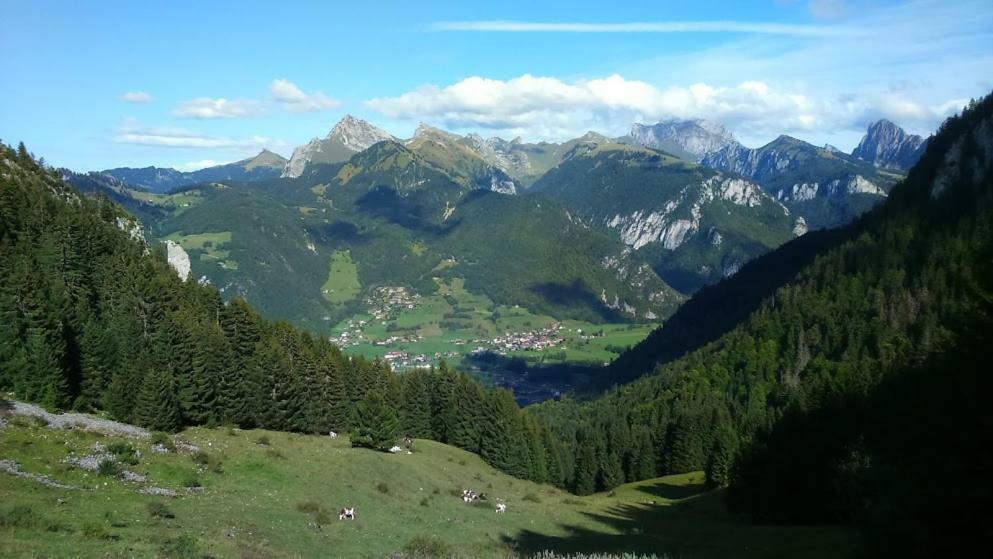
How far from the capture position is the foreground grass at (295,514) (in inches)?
1013

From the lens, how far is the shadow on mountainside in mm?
36781

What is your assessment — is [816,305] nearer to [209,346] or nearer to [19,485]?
[209,346]

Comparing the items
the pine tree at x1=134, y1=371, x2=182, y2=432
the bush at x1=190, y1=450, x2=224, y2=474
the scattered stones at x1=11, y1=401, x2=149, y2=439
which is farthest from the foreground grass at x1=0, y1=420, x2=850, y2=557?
the scattered stones at x1=11, y1=401, x2=149, y2=439

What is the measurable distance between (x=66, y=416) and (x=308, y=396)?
36.5 meters

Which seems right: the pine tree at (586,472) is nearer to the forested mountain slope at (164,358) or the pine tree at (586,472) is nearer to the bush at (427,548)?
the forested mountain slope at (164,358)

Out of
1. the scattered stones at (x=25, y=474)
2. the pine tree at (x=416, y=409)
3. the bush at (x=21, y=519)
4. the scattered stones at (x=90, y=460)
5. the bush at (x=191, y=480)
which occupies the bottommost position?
the pine tree at (x=416, y=409)

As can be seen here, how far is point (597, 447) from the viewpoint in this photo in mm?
123875

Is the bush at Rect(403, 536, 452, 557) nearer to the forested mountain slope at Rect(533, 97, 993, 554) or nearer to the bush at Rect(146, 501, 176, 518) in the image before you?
the bush at Rect(146, 501, 176, 518)

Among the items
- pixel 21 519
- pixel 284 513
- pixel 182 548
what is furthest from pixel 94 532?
pixel 284 513

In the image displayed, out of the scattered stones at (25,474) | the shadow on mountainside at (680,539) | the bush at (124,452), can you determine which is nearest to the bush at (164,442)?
the bush at (124,452)

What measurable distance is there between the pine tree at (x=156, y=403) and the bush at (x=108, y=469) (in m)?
19.4

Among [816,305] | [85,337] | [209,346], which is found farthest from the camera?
[816,305]

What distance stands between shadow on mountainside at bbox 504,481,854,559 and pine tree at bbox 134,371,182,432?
3499 centimetres

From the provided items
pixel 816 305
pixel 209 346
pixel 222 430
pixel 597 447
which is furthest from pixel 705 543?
pixel 816 305
